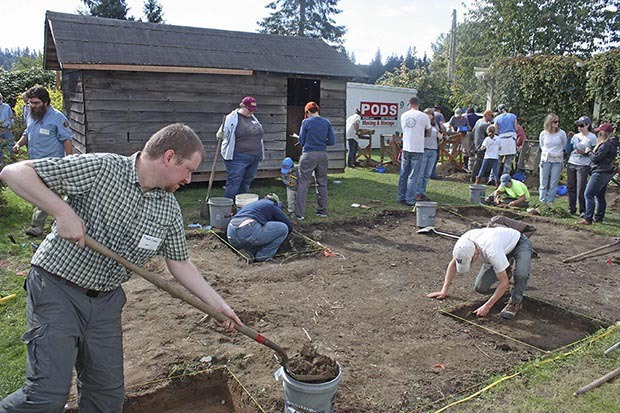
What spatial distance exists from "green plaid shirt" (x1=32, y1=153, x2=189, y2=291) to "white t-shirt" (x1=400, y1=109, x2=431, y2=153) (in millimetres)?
8433

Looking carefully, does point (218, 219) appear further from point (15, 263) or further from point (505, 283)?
point (505, 283)

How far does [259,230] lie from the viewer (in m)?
6.89

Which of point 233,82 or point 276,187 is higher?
point 233,82

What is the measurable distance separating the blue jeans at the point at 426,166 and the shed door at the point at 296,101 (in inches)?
215

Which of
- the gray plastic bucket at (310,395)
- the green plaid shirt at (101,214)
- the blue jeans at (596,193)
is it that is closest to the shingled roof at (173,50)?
the blue jeans at (596,193)

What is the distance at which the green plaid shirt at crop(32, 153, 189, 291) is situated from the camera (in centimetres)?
247

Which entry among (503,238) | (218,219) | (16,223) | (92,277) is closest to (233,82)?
(218,219)

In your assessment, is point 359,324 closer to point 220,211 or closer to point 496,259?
point 496,259

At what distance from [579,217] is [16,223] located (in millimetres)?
10603

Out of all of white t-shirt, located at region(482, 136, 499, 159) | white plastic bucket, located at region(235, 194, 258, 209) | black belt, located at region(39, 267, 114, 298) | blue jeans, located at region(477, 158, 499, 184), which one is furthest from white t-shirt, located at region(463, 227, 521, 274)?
blue jeans, located at region(477, 158, 499, 184)

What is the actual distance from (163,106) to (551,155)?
8.44 m

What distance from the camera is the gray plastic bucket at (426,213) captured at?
29.7 feet

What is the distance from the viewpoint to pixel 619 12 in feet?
81.5

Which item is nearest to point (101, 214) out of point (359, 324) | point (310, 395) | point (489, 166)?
point (310, 395)
